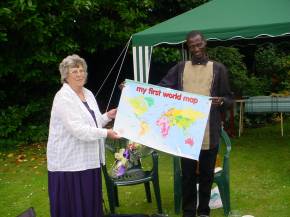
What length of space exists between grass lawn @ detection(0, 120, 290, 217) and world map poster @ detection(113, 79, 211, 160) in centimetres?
114

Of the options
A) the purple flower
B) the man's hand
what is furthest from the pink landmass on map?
the purple flower

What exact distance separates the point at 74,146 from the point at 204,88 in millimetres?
1261

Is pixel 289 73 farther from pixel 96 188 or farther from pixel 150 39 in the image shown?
pixel 96 188

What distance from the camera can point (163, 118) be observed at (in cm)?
432

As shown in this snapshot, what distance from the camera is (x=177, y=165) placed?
4.91 meters

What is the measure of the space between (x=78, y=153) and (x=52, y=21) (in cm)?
573

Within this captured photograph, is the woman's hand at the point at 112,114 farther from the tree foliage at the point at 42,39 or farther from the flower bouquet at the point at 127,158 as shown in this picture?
the tree foliage at the point at 42,39

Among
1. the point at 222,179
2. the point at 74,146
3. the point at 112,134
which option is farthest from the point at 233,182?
the point at 74,146

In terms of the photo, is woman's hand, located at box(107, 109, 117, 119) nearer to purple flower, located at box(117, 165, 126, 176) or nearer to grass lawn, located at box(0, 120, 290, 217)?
purple flower, located at box(117, 165, 126, 176)

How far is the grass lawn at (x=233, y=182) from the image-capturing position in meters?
5.38

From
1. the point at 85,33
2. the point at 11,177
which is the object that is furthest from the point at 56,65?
the point at 11,177

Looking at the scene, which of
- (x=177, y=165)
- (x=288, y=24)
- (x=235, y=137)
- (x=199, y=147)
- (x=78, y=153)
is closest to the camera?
(x=78, y=153)

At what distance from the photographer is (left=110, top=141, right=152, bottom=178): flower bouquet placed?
491cm

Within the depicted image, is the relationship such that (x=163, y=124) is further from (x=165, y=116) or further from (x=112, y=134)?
(x=112, y=134)
